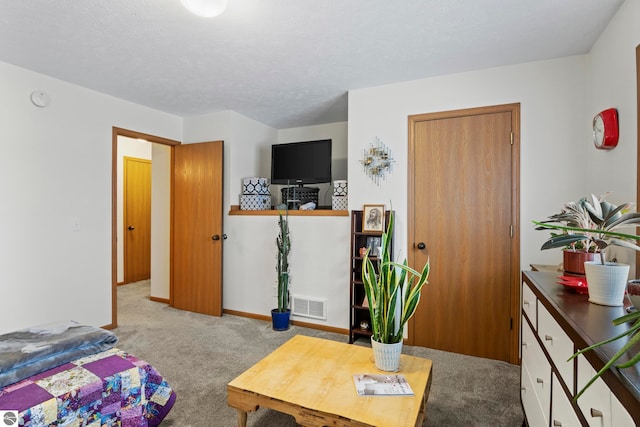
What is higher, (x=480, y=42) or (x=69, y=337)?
(x=480, y=42)

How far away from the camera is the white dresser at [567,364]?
0.72m

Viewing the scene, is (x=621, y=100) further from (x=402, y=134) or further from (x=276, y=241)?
(x=276, y=241)

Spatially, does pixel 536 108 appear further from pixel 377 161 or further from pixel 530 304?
pixel 530 304

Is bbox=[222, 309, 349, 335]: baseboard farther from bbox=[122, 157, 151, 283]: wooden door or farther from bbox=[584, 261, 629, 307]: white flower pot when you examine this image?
bbox=[122, 157, 151, 283]: wooden door

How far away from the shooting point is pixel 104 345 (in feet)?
6.03

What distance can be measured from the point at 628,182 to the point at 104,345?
10.1ft

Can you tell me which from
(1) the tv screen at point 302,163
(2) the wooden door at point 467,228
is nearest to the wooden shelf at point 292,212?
(1) the tv screen at point 302,163

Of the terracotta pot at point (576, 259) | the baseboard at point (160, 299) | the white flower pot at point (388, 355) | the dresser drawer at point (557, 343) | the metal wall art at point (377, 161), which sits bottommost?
the baseboard at point (160, 299)

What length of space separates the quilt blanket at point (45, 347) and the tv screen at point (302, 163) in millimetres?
2378

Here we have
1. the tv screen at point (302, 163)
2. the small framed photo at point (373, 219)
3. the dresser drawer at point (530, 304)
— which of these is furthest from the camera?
the tv screen at point (302, 163)

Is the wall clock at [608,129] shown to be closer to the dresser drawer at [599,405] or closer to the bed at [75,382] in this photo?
the dresser drawer at [599,405]

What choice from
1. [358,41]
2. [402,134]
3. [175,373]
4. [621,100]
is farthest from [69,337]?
[621,100]

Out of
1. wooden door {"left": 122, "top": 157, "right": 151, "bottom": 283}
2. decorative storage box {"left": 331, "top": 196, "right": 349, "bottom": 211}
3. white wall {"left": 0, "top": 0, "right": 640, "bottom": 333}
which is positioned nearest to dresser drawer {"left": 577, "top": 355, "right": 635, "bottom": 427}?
white wall {"left": 0, "top": 0, "right": 640, "bottom": 333}

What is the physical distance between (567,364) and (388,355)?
2.52ft
